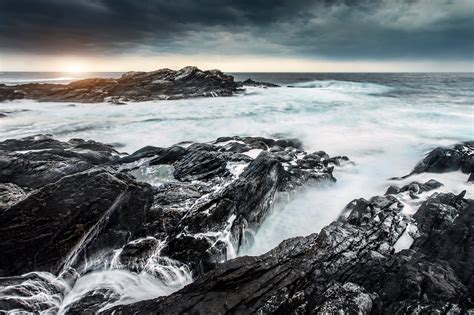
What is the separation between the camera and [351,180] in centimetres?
1563

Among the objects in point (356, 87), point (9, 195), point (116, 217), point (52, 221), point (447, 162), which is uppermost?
point (356, 87)

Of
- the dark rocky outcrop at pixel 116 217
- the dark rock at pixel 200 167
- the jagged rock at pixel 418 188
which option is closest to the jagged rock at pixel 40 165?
the dark rocky outcrop at pixel 116 217

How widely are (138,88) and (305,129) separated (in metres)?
38.4

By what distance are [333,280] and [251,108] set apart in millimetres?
34783

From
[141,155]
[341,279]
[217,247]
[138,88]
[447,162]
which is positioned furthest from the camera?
[138,88]

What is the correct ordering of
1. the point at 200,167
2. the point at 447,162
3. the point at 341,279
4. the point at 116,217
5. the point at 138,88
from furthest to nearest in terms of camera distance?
1. the point at 138,88
2. the point at 447,162
3. the point at 200,167
4. the point at 116,217
5. the point at 341,279

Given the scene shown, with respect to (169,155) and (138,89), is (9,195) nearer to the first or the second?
(169,155)

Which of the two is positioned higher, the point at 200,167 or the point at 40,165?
the point at 40,165

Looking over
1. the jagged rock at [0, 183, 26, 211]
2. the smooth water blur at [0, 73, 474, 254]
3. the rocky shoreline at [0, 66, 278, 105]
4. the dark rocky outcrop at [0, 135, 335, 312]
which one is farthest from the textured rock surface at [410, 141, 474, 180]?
the rocky shoreline at [0, 66, 278, 105]

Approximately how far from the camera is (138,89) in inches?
2131

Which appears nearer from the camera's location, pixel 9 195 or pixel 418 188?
pixel 9 195

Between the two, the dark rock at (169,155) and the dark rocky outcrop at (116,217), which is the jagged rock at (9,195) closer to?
the dark rocky outcrop at (116,217)

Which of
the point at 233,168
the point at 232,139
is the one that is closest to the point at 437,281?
the point at 233,168

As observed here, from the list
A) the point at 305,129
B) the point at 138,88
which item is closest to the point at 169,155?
the point at 305,129
